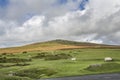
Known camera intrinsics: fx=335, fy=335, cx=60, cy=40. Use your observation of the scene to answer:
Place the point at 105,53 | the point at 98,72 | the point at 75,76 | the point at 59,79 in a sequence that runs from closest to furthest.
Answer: the point at 59,79
the point at 75,76
the point at 98,72
the point at 105,53

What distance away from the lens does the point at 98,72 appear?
335 feet

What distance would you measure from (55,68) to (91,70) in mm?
11140

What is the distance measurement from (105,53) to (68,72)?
50.1 meters

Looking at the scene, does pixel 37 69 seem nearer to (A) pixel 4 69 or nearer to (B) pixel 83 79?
(A) pixel 4 69

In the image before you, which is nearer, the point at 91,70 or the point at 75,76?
the point at 75,76

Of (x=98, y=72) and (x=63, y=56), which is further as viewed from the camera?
(x=63, y=56)

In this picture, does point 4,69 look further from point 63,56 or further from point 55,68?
point 63,56

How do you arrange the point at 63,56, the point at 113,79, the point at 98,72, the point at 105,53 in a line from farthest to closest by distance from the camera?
1. the point at 105,53
2. the point at 63,56
3. the point at 98,72
4. the point at 113,79

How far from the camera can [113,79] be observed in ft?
261

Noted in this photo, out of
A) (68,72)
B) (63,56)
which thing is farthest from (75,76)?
(63,56)

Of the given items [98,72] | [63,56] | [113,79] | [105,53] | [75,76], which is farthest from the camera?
[105,53]

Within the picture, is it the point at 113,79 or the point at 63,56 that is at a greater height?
the point at 63,56

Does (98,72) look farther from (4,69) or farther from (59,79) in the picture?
(4,69)

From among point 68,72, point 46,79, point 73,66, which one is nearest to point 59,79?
point 46,79
